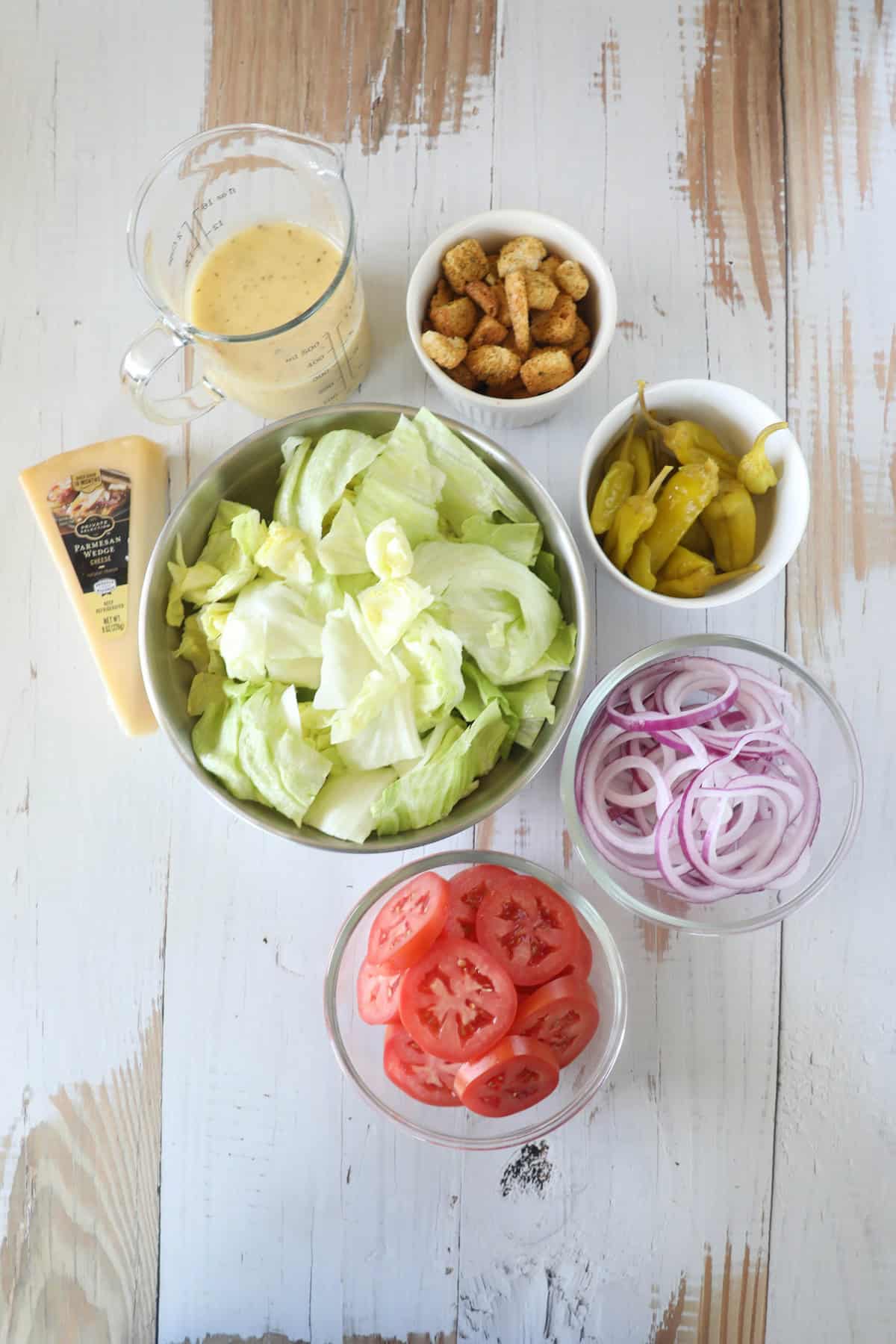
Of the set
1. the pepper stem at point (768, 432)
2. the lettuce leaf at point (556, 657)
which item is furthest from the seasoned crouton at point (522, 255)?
the lettuce leaf at point (556, 657)

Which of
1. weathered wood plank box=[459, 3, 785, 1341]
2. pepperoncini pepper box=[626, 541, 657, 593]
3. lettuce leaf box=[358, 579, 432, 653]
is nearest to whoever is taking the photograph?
lettuce leaf box=[358, 579, 432, 653]

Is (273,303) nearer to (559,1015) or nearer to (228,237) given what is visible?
(228,237)

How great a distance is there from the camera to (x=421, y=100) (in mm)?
1424

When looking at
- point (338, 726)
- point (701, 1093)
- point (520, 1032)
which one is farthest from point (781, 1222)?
point (338, 726)

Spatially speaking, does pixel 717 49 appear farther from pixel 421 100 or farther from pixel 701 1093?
pixel 701 1093

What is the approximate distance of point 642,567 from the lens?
A: 1219mm

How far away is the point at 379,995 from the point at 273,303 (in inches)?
31.3

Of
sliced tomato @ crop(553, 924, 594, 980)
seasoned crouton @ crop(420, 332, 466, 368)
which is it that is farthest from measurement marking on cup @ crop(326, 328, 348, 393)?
sliced tomato @ crop(553, 924, 594, 980)

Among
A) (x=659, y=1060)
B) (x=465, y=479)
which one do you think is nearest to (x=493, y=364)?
(x=465, y=479)

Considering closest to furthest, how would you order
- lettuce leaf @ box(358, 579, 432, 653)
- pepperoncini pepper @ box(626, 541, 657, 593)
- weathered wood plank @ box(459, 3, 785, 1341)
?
lettuce leaf @ box(358, 579, 432, 653) < pepperoncini pepper @ box(626, 541, 657, 593) < weathered wood plank @ box(459, 3, 785, 1341)

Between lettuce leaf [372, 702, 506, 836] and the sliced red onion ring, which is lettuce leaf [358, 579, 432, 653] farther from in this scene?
the sliced red onion ring

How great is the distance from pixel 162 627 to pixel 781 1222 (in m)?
1.08

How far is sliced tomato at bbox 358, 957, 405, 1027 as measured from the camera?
117 cm

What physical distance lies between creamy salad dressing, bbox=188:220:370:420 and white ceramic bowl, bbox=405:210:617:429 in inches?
3.5
